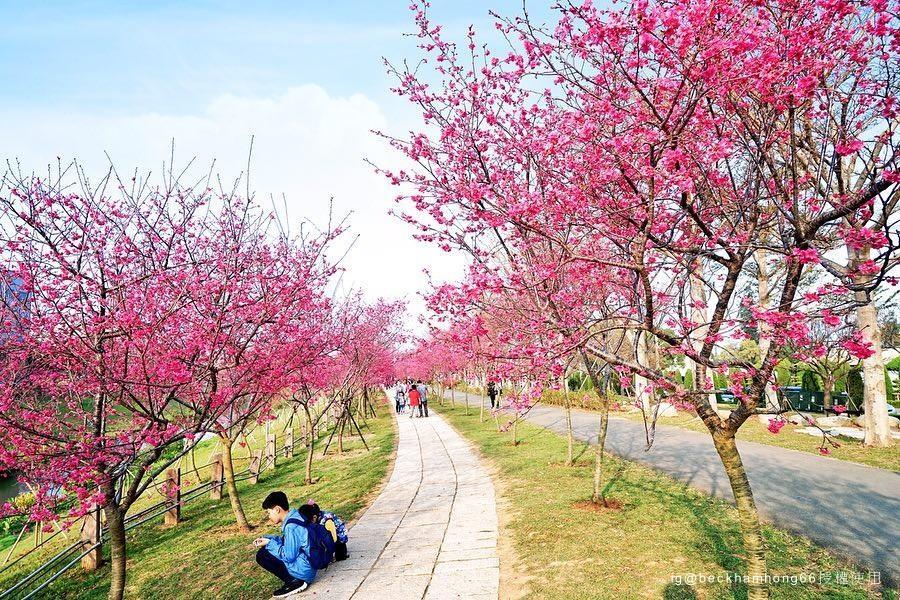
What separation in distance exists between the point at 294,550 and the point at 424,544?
5.94 feet

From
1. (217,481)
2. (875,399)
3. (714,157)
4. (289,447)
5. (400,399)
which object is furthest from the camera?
(400,399)

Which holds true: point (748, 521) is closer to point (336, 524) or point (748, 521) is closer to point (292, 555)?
point (292, 555)

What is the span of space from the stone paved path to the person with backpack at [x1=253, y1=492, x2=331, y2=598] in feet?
0.64

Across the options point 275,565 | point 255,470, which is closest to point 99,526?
point 275,565

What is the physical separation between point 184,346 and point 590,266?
4930 mm

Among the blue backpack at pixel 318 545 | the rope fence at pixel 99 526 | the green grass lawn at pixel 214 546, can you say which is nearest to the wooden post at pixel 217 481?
the rope fence at pixel 99 526

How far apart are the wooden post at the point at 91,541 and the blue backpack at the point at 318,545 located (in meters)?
4.23

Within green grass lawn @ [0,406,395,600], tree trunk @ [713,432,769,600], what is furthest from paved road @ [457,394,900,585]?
green grass lawn @ [0,406,395,600]

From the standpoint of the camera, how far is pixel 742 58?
11.3ft

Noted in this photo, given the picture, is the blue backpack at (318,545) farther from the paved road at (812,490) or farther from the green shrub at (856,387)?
the green shrub at (856,387)

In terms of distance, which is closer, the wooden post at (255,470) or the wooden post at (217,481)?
the wooden post at (217,481)

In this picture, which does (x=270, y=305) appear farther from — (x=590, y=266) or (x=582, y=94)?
(x=582, y=94)

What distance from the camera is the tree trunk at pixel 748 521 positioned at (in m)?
3.60

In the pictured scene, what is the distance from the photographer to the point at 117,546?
16.6ft
